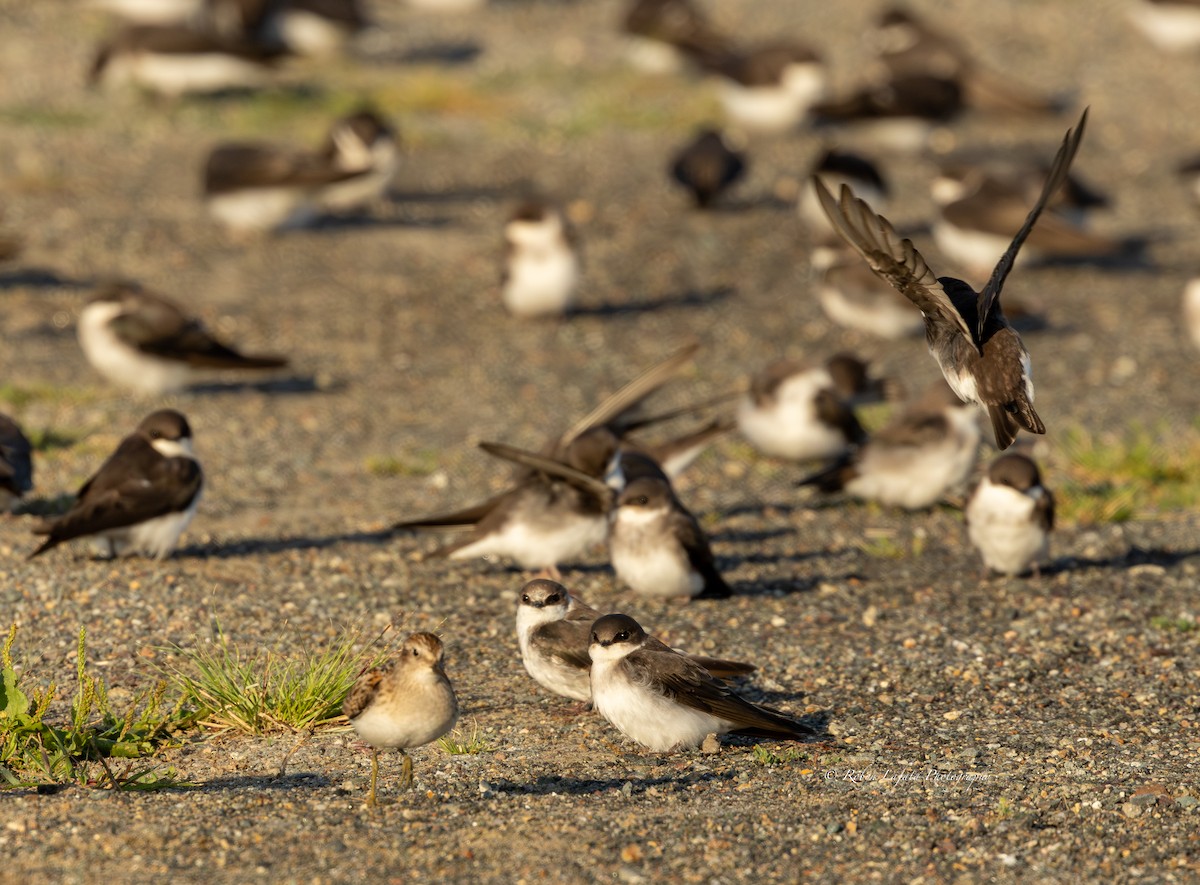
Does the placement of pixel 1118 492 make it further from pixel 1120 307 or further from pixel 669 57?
pixel 669 57

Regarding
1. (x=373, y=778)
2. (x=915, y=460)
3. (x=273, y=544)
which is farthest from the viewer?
(x=915, y=460)

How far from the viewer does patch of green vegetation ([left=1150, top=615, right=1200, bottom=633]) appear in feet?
29.4

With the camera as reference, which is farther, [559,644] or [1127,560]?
[1127,560]

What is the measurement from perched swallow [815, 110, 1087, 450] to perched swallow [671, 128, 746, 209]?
910 centimetres

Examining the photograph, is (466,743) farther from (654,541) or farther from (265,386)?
(265,386)

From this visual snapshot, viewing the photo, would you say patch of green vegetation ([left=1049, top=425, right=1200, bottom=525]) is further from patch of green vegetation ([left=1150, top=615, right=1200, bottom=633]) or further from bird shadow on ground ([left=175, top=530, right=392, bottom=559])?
bird shadow on ground ([left=175, top=530, right=392, bottom=559])

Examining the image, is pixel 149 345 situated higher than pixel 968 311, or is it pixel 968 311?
pixel 968 311

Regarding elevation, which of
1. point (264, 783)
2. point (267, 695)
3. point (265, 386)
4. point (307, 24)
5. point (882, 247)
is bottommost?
point (307, 24)

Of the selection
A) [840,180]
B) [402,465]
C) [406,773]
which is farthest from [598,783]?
[840,180]

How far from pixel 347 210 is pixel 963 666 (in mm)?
10774

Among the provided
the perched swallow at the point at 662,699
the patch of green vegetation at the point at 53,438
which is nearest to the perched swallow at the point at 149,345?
the patch of green vegetation at the point at 53,438

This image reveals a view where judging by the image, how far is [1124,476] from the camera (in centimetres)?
1159

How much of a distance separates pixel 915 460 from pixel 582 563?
2329 mm

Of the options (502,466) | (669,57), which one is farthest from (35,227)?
(669,57)
